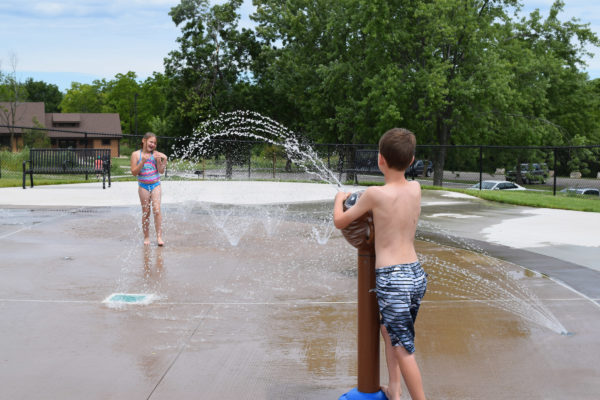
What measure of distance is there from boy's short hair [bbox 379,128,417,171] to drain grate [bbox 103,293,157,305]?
299 cm

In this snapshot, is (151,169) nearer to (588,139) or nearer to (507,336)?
(507,336)

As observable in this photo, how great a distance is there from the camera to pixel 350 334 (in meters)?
4.39

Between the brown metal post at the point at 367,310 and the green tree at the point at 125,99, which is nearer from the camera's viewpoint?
the brown metal post at the point at 367,310

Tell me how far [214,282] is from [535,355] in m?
3.12

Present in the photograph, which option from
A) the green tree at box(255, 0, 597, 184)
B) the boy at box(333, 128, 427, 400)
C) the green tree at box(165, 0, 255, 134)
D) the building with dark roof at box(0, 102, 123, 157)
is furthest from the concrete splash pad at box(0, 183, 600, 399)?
the building with dark roof at box(0, 102, 123, 157)

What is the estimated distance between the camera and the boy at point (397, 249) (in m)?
2.88

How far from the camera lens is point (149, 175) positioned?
7.90 m

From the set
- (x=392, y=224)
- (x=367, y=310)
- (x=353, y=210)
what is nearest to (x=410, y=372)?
(x=367, y=310)

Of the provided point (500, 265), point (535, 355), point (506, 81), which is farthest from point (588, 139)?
point (535, 355)

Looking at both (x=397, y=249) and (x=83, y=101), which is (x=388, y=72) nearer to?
(x=397, y=249)

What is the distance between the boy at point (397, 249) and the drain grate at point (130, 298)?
278 cm

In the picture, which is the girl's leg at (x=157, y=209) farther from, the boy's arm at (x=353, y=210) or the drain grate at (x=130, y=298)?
the boy's arm at (x=353, y=210)

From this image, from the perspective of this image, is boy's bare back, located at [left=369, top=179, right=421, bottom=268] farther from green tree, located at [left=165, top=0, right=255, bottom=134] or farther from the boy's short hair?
green tree, located at [left=165, top=0, right=255, bottom=134]

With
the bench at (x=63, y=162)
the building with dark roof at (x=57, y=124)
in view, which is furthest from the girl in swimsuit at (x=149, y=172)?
the building with dark roof at (x=57, y=124)
